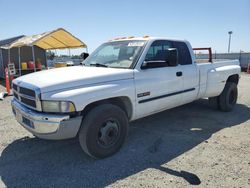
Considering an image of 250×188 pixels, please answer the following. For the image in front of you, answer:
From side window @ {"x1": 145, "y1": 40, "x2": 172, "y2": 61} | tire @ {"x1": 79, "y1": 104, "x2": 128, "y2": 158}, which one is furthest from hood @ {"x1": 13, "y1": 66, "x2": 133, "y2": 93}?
side window @ {"x1": 145, "y1": 40, "x2": 172, "y2": 61}

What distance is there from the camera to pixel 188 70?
17.4 ft

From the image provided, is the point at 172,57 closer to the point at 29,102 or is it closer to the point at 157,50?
the point at 157,50

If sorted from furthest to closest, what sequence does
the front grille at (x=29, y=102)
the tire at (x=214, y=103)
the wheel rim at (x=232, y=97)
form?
the wheel rim at (x=232, y=97) < the tire at (x=214, y=103) < the front grille at (x=29, y=102)

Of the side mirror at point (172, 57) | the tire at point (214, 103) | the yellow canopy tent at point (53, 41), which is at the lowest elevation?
the tire at point (214, 103)

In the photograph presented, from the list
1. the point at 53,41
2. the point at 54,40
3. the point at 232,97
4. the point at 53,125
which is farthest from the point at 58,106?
the point at 53,41

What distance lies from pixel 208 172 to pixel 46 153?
2633 mm

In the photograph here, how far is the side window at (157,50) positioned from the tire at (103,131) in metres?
1.27

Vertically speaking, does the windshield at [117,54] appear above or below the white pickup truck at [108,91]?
above

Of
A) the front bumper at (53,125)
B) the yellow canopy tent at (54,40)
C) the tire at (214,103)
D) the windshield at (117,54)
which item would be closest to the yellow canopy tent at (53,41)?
the yellow canopy tent at (54,40)

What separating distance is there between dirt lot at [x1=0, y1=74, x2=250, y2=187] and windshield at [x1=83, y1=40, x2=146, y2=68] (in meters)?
1.49

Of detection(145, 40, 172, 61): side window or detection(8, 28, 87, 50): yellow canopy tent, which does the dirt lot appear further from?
detection(8, 28, 87, 50): yellow canopy tent

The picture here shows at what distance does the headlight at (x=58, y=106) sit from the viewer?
11.2ft

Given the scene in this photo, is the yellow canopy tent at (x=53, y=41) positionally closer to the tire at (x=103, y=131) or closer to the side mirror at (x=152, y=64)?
the side mirror at (x=152, y=64)

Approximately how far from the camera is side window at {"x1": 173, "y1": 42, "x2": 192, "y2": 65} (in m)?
5.30
